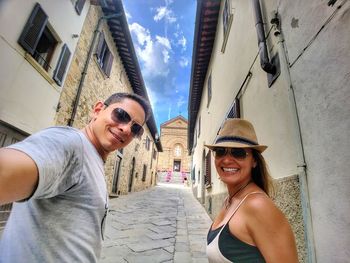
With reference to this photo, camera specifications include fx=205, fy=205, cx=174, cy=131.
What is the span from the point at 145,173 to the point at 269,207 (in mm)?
20211

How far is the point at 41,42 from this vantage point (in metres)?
5.28

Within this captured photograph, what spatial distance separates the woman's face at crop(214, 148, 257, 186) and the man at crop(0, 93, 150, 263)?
35.7 inches

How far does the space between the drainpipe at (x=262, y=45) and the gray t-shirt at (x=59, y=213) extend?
7.63 feet

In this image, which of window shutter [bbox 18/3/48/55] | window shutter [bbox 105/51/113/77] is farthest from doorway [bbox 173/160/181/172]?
window shutter [bbox 18/3/48/55]

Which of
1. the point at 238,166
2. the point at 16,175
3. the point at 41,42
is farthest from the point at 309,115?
the point at 41,42

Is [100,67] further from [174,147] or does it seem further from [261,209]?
[174,147]

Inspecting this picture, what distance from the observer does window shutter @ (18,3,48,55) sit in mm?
4281

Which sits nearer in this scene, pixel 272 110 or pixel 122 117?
pixel 122 117

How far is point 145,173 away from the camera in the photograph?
811 inches

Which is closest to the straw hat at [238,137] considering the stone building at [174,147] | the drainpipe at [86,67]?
the drainpipe at [86,67]

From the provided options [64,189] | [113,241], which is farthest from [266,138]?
[113,241]

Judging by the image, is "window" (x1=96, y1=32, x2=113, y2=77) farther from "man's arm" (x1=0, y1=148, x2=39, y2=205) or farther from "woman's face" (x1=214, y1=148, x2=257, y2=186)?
"man's arm" (x1=0, y1=148, x2=39, y2=205)

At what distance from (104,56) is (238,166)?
863 centimetres

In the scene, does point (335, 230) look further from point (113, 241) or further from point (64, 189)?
point (113, 241)
